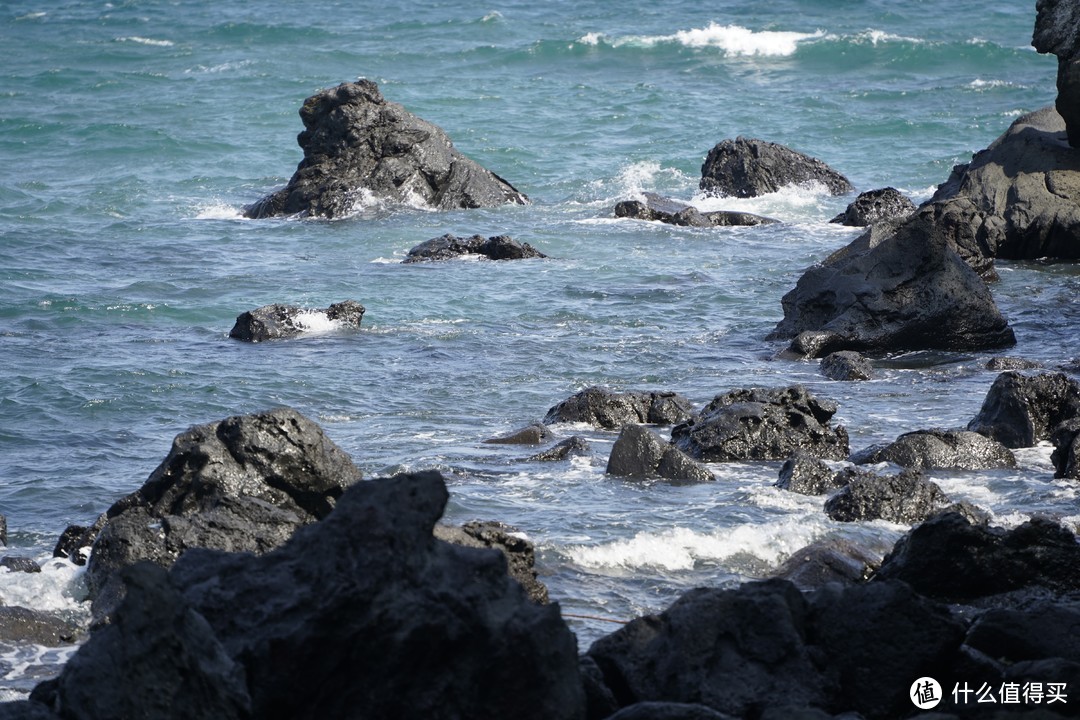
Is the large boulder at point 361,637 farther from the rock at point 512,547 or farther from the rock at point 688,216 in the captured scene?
the rock at point 688,216

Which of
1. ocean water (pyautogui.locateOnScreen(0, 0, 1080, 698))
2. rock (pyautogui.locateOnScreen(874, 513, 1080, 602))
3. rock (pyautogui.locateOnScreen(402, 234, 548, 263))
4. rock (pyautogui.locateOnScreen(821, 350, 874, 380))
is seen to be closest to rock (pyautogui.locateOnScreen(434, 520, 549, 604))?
ocean water (pyautogui.locateOnScreen(0, 0, 1080, 698))

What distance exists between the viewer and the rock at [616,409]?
39.8ft

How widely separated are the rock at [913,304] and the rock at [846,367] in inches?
24.0

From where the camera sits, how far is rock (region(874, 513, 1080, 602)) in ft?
23.4

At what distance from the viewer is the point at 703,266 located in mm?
19531

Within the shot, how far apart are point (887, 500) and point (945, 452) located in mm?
1522

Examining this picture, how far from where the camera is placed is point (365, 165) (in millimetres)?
23766

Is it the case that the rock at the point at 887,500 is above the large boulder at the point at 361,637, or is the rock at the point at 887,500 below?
below

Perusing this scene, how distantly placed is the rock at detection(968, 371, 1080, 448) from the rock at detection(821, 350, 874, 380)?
7.47 ft

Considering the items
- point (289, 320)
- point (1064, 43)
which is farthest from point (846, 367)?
point (1064, 43)

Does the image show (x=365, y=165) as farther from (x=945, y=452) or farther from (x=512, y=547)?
(x=512, y=547)

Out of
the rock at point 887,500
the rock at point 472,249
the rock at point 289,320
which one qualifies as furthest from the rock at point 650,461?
the rock at point 472,249

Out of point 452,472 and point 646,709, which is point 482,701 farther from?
point 452,472

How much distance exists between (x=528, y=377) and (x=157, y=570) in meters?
9.46
